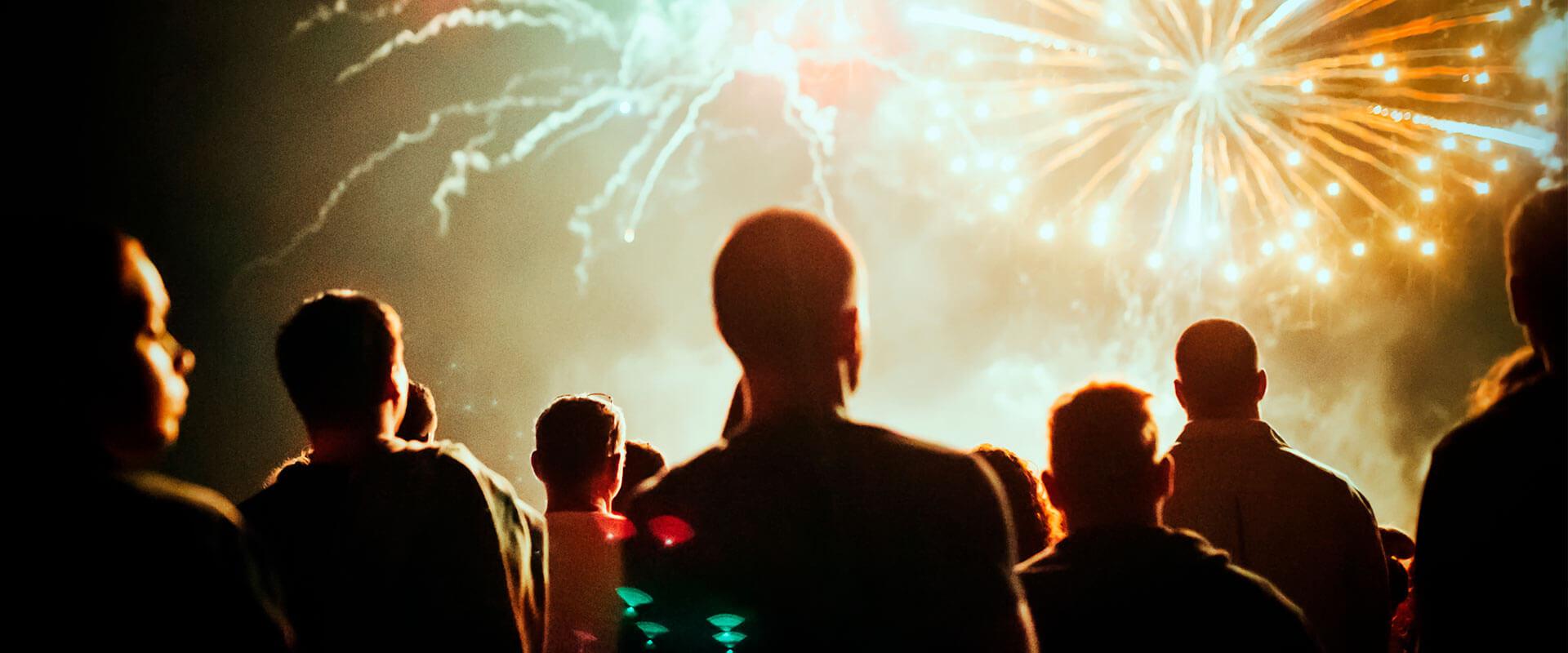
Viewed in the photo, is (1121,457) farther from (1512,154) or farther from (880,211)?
(880,211)

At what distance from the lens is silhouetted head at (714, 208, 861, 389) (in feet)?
4.27

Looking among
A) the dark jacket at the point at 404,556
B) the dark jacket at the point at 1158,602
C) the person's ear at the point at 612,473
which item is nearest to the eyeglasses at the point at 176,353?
the dark jacket at the point at 404,556

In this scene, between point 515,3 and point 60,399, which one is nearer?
point 60,399

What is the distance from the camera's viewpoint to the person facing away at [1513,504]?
149 cm

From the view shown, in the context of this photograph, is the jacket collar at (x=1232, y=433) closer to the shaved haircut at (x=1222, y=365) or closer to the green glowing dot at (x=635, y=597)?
the shaved haircut at (x=1222, y=365)

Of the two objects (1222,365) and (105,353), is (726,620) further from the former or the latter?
(1222,365)

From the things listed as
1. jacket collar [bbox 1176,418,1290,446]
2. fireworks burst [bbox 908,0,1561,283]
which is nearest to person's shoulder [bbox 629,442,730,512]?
jacket collar [bbox 1176,418,1290,446]

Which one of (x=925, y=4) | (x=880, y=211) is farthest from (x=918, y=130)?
(x=925, y=4)

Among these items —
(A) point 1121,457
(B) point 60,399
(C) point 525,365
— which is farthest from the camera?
(C) point 525,365

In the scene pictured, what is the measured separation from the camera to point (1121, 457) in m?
1.84

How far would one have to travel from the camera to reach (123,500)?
1184mm

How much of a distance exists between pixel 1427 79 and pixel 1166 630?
12224 mm

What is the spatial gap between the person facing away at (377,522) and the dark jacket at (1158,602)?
3.51 ft

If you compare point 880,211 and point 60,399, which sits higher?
point 880,211
